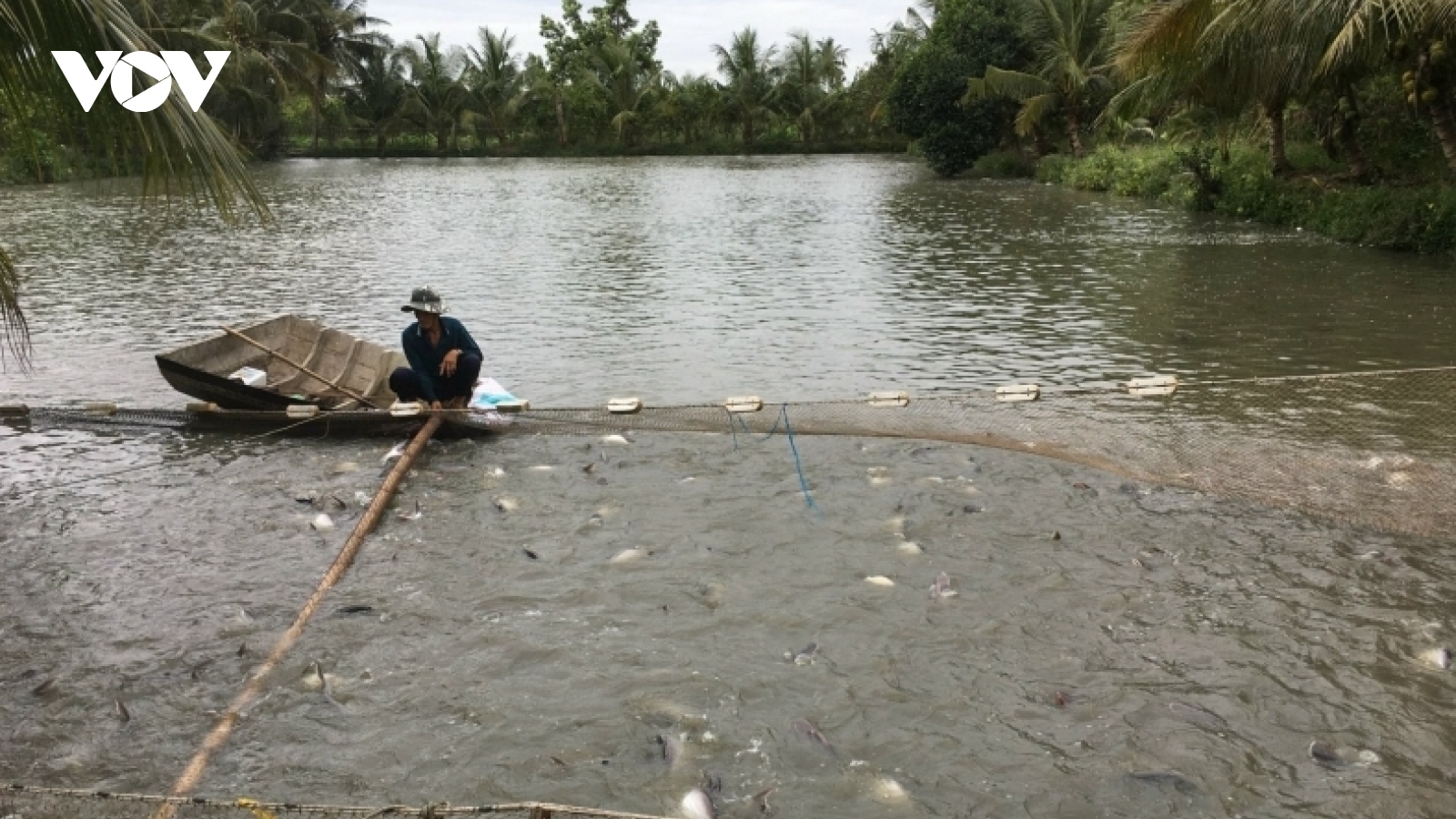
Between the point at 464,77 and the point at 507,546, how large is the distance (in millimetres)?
65978

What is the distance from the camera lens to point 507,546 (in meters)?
7.25

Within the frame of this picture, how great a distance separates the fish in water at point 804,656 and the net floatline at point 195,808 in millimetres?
1709

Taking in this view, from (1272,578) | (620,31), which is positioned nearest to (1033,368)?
(1272,578)

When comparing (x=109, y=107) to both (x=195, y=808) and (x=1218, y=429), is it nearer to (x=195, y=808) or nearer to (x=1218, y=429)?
(x=195, y=808)

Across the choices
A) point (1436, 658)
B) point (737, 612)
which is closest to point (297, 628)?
point (737, 612)

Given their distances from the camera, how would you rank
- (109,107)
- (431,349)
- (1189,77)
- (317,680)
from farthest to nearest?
(1189,77), (431,349), (109,107), (317,680)

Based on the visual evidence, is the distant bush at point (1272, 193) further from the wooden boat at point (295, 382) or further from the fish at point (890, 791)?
the fish at point (890, 791)

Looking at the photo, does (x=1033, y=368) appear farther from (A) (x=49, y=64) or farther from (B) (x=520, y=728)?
(A) (x=49, y=64)

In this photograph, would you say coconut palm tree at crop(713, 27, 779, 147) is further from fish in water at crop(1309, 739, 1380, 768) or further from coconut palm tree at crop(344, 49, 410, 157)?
fish in water at crop(1309, 739, 1380, 768)

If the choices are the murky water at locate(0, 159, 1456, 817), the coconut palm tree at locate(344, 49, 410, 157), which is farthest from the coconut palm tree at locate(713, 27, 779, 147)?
the murky water at locate(0, 159, 1456, 817)

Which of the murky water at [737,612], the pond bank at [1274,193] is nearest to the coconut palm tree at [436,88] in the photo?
the pond bank at [1274,193]

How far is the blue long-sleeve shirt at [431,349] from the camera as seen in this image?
30.2 feet

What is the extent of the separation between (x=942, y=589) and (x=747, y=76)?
6226cm

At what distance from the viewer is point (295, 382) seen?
33.1ft
